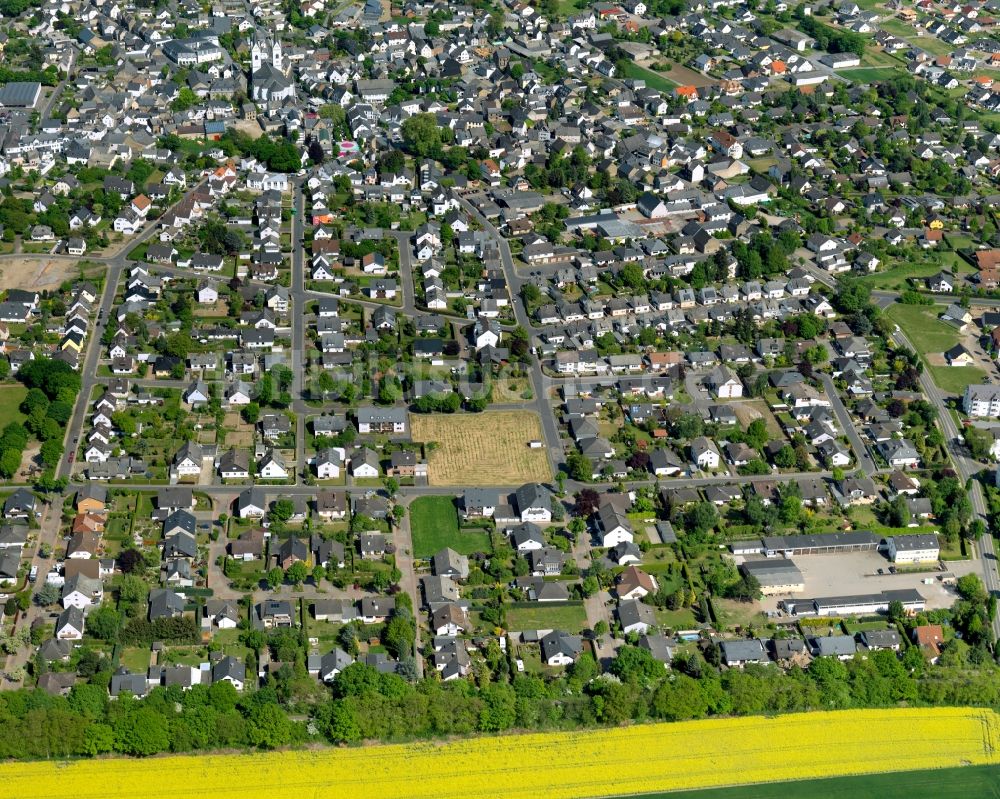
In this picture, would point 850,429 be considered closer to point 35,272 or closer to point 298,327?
point 298,327

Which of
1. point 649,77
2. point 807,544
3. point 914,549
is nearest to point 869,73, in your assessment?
point 649,77

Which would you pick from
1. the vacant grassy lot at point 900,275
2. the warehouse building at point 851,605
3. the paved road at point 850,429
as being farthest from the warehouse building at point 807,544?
the vacant grassy lot at point 900,275

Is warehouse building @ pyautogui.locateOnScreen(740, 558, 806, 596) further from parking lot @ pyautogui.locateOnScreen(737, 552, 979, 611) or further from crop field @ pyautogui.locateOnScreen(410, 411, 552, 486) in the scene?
crop field @ pyautogui.locateOnScreen(410, 411, 552, 486)

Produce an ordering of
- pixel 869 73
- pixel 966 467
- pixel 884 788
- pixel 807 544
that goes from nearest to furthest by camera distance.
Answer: pixel 884 788
pixel 807 544
pixel 966 467
pixel 869 73

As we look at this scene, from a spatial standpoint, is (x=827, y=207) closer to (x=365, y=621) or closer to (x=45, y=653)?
(x=365, y=621)

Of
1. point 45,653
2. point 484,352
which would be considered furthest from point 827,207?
point 45,653

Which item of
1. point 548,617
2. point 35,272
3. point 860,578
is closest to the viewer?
point 548,617

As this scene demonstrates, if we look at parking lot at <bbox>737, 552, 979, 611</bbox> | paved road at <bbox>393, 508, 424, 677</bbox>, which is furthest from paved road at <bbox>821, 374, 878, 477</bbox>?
paved road at <bbox>393, 508, 424, 677</bbox>
